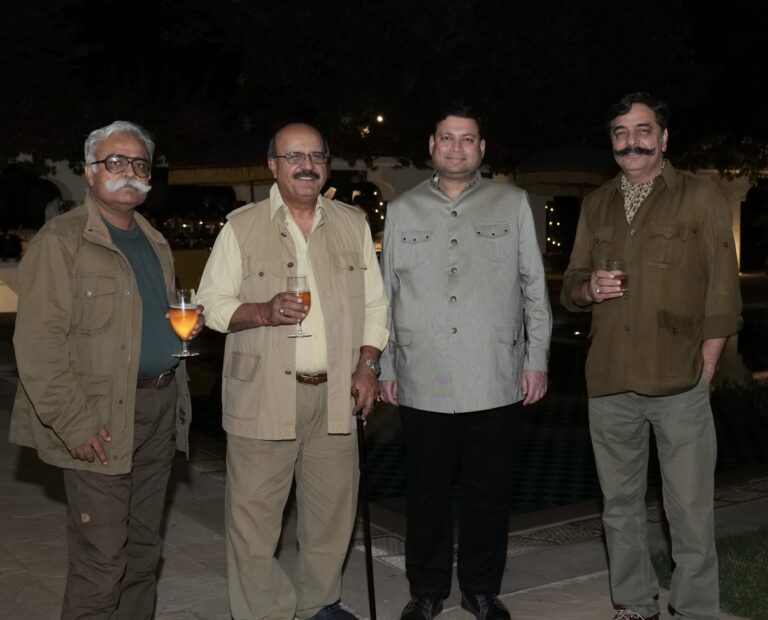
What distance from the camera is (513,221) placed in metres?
4.28

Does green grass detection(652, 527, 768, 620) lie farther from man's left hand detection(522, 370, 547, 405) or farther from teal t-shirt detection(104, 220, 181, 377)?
teal t-shirt detection(104, 220, 181, 377)

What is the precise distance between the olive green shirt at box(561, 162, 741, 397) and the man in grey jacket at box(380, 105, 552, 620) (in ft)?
1.22

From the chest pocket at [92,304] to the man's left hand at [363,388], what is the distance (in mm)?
1047

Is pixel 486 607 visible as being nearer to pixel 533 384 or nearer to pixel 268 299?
pixel 533 384

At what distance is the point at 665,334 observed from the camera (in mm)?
4094

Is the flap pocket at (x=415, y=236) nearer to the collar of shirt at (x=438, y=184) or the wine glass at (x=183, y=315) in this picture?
the collar of shirt at (x=438, y=184)

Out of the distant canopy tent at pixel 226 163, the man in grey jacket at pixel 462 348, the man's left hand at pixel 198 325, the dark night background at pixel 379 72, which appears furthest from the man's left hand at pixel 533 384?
the dark night background at pixel 379 72

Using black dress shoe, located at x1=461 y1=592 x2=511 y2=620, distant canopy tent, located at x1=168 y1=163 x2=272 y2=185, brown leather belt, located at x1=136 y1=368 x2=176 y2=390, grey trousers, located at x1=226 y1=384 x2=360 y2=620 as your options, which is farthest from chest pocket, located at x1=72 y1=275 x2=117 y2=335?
distant canopy tent, located at x1=168 y1=163 x2=272 y2=185

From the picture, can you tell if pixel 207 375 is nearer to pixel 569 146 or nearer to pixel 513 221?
pixel 513 221

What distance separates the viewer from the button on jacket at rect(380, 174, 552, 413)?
4.25 metres

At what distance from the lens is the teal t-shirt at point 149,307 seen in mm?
3771

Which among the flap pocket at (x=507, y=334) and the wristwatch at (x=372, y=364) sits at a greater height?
the flap pocket at (x=507, y=334)

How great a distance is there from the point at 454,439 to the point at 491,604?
754 mm

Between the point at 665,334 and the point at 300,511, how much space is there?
1.73 metres
